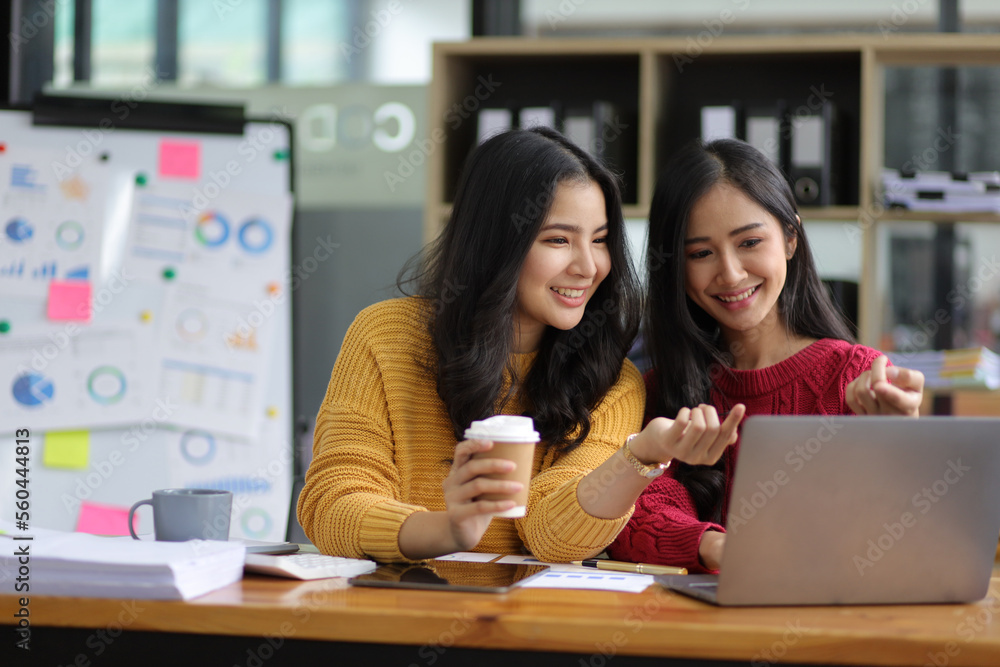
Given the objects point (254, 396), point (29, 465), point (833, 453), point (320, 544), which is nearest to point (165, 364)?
point (254, 396)

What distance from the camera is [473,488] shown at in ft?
3.74

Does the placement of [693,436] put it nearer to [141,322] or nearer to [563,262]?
Answer: [563,262]

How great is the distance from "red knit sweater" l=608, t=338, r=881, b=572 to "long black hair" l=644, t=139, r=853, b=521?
1.2 inches

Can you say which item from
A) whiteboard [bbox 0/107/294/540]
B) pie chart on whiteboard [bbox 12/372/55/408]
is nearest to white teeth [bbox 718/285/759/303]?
whiteboard [bbox 0/107/294/540]

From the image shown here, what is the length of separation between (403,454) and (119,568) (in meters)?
0.63

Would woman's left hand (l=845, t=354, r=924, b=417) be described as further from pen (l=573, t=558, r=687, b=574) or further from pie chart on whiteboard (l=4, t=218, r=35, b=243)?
pie chart on whiteboard (l=4, t=218, r=35, b=243)

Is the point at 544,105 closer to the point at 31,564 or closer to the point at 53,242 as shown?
the point at 53,242

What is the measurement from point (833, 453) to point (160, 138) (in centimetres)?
246

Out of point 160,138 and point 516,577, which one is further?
point 160,138

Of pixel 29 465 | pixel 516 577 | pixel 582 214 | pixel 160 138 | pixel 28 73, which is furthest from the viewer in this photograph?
pixel 28 73

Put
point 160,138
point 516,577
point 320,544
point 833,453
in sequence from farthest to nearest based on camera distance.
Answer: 1. point 160,138
2. point 320,544
3. point 516,577
4. point 833,453

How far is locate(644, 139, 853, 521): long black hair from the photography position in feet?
5.57

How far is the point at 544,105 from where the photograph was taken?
2998 mm

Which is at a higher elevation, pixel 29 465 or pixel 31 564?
pixel 31 564
